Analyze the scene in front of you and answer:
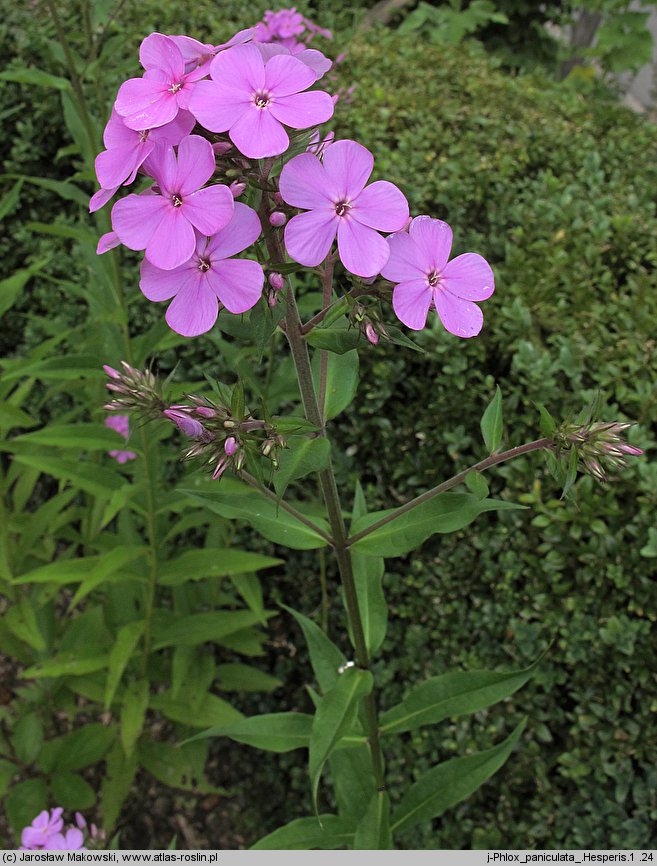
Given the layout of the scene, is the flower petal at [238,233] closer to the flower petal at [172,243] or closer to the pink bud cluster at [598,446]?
the flower petal at [172,243]

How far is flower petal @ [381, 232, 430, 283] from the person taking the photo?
88 centimetres

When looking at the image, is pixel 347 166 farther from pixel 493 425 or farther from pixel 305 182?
pixel 493 425

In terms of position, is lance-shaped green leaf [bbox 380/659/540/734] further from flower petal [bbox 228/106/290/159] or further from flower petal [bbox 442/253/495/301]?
flower petal [bbox 228/106/290/159]

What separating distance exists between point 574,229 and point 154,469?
1.43 meters

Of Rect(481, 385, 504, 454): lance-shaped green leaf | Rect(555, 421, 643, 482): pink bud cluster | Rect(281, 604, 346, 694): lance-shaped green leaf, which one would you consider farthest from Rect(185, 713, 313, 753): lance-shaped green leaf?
Rect(555, 421, 643, 482): pink bud cluster

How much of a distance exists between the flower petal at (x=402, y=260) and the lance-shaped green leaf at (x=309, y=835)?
3.84 feet

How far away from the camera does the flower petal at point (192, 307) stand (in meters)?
0.85

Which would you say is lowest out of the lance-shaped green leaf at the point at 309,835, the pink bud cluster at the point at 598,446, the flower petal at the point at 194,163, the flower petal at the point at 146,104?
the lance-shaped green leaf at the point at 309,835

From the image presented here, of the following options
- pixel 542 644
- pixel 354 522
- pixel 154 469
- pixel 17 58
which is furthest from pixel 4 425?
pixel 17 58

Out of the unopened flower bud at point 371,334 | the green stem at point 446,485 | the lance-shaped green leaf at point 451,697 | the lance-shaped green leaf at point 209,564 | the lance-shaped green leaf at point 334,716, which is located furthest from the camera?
the lance-shaped green leaf at point 209,564

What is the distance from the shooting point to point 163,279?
0.85 meters

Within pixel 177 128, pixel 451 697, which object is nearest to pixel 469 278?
pixel 177 128

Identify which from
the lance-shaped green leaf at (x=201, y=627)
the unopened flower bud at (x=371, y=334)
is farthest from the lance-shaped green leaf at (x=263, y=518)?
Answer: the lance-shaped green leaf at (x=201, y=627)

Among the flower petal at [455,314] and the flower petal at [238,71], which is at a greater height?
the flower petal at [238,71]
